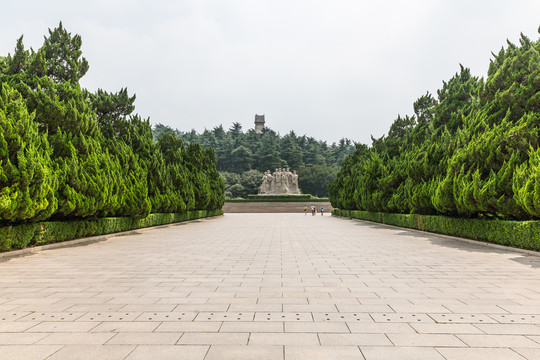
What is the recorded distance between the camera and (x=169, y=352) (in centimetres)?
352

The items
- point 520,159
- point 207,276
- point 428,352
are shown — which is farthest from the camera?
point 520,159

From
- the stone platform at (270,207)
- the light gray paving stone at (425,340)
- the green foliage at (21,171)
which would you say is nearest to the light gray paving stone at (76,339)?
the light gray paving stone at (425,340)

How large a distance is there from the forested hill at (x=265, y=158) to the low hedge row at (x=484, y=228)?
47.9 metres

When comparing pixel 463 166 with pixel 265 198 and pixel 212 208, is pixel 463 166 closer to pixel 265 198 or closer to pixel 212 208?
pixel 212 208

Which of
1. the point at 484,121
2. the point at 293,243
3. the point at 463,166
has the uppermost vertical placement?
the point at 484,121

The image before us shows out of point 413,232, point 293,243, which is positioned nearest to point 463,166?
point 413,232

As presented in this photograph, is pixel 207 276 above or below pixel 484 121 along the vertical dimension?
below

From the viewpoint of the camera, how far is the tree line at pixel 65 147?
374 inches

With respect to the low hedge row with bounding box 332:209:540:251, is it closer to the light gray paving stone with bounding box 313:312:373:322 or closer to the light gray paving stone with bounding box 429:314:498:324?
the light gray paving stone with bounding box 429:314:498:324

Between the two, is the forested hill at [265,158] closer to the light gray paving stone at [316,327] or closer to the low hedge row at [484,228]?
the low hedge row at [484,228]

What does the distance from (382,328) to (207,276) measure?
4.03 m

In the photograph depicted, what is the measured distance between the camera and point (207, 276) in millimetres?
7273

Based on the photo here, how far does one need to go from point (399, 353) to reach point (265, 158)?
77702 mm

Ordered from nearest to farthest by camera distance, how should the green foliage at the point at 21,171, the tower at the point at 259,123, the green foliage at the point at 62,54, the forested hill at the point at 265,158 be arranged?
the green foliage at the point at 21,171, the green foliage at the point at 62,54, the forested hill at the point at 265,158, the tower at the point at 259,123
